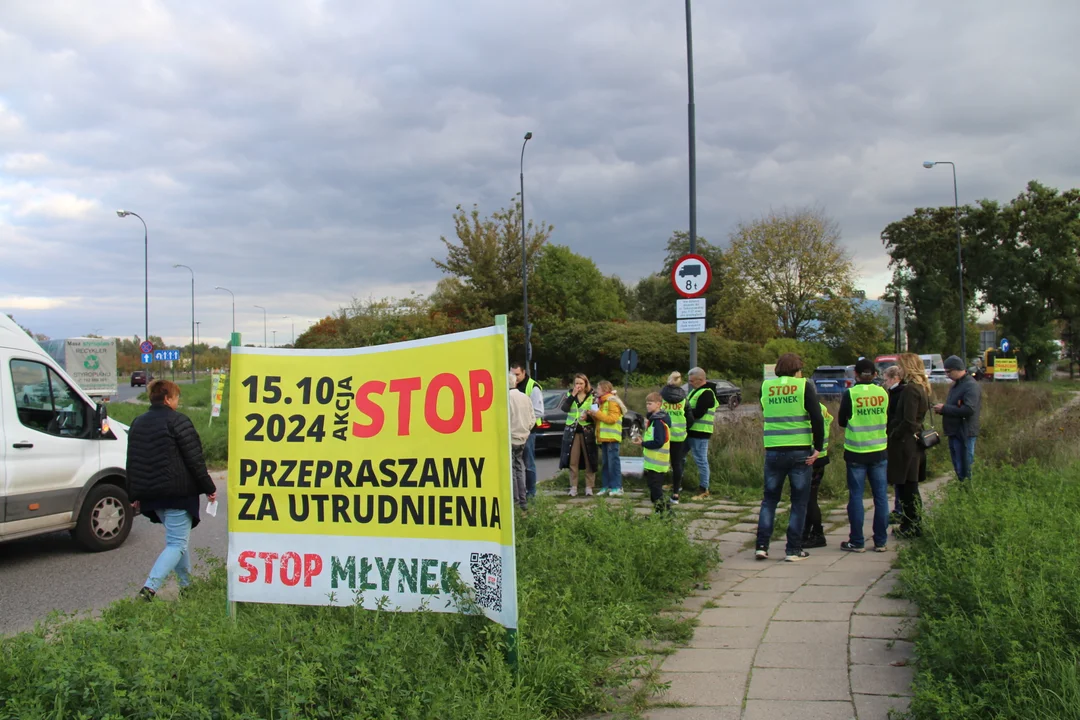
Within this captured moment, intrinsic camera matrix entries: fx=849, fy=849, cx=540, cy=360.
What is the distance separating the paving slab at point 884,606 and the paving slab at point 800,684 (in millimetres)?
1201

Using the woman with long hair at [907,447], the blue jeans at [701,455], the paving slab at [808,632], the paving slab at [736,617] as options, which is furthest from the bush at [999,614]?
the blue jeans at [701,455]

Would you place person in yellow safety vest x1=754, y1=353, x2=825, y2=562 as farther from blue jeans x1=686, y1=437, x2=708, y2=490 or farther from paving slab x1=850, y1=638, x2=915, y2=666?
blue jeans x1=686, y1=437, x2=708, y2=490

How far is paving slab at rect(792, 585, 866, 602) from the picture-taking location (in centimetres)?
580

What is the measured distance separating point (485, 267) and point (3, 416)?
38.0m

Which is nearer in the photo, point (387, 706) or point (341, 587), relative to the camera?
point (387, 706)

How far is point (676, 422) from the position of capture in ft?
34.3

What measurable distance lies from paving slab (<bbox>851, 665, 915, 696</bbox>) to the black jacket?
440 cm

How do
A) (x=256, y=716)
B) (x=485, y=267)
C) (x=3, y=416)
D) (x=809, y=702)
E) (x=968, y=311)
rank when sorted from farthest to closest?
(x=968, y=311) < (x=485, y=267) < (x=3, y=416) < (x=809, y=702) < (x=256, y=716)

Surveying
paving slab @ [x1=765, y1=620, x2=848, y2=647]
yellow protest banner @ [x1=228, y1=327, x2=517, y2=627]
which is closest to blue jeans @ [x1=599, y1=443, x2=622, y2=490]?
paving slab @ [x1=765, y1=620, x2=848, y2=647]

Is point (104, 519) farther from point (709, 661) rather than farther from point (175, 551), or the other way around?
point (709, 661)

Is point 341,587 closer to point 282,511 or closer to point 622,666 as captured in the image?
point 282,511

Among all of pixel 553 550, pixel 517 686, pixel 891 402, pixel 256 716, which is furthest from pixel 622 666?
pixel 891 402

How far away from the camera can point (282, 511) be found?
14.2ft

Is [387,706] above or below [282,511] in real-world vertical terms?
below
